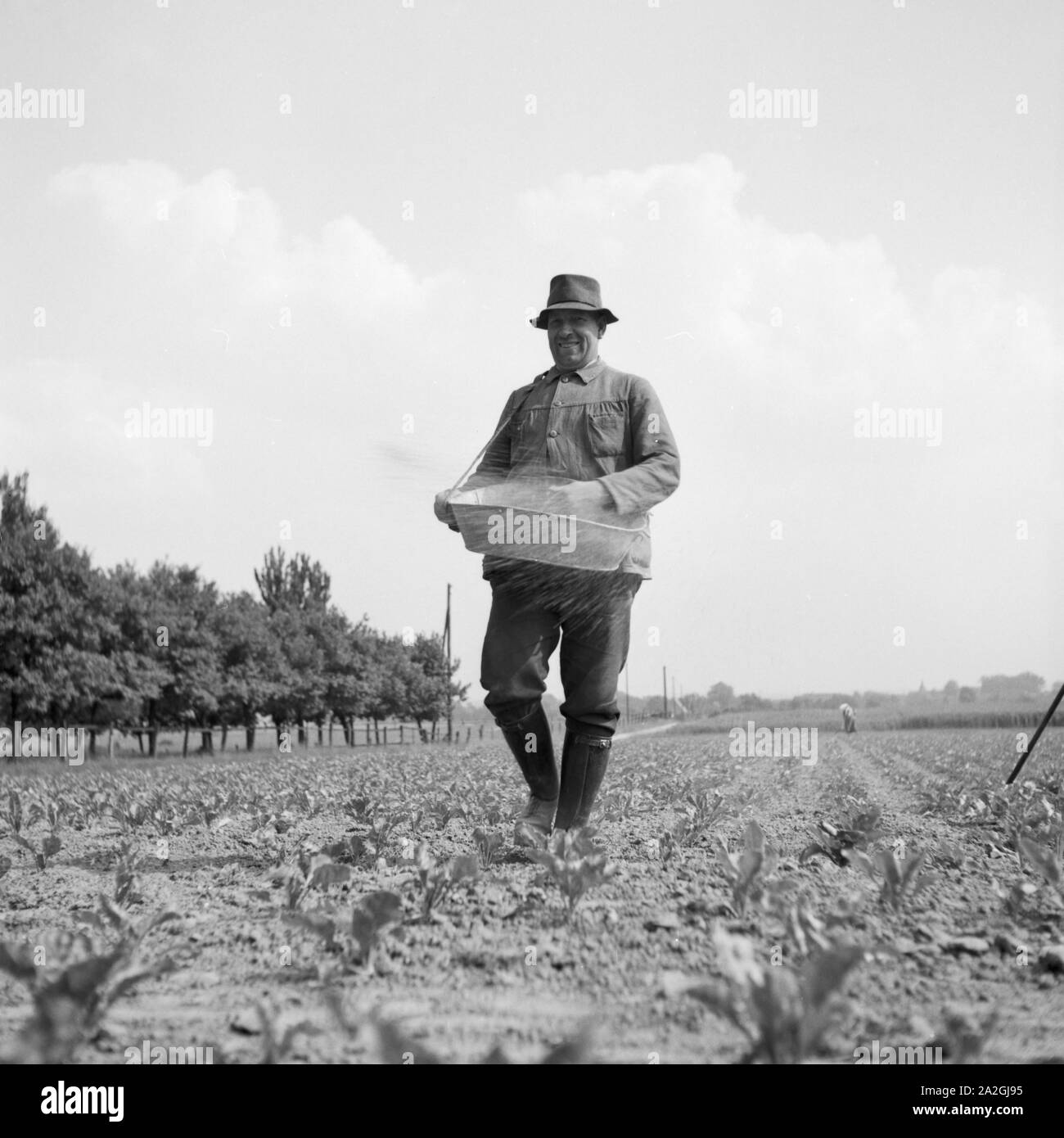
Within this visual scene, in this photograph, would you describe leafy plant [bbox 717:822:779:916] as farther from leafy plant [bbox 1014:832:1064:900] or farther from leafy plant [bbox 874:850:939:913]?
leafy plant [bbox 1014:832:1064:900]

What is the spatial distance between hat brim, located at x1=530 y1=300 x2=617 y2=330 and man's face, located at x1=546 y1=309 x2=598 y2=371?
26 mm

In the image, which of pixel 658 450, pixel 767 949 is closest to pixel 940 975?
pixel 767 949

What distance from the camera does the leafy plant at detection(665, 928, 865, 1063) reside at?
159 centimetres

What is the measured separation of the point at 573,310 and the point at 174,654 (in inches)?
1425

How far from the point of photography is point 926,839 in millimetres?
4766

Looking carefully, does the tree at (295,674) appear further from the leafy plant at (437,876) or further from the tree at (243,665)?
the leafy plant at (437,876)

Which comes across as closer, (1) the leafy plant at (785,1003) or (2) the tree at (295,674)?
(1) the leafy plant at (785,1003)

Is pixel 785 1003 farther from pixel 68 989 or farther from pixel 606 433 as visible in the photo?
pixel 606 433

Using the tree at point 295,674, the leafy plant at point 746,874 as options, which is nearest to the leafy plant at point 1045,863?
the leafy plant at point 746,874

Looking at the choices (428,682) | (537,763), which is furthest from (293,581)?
(537,763)

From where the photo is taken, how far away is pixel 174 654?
37.3m

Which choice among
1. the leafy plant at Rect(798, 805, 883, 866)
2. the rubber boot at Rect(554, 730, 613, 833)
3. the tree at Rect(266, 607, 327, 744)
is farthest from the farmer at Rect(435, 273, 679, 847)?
the tree at Rect(266, 607, 327, 744)

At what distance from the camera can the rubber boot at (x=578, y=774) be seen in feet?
13.4

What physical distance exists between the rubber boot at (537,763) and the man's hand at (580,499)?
0.93 meters
